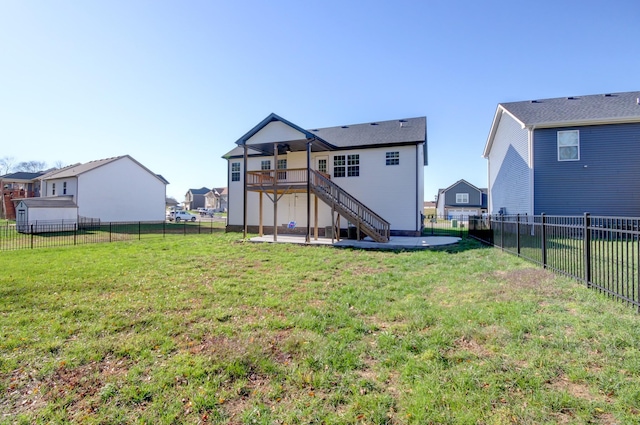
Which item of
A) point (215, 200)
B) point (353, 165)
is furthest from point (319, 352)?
point (215, 200)

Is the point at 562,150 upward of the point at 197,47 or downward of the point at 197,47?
downward

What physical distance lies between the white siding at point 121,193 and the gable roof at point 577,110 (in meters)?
33.7

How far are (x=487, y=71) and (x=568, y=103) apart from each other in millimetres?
6291

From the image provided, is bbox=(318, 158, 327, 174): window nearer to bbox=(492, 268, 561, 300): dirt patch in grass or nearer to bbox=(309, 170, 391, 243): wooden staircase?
bbox=(309, 170, 391, 243): wooden staircase

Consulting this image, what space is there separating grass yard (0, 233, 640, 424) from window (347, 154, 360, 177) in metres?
11.6

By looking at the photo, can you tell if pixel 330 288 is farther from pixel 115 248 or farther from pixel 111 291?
pixel 115 248

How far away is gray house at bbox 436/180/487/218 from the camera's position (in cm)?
4769

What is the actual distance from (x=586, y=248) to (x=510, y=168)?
14.5m

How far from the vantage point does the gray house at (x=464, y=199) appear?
47688 millimetres

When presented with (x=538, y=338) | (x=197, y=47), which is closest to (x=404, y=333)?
(x=538, y=338)

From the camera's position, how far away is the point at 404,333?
3992 mm

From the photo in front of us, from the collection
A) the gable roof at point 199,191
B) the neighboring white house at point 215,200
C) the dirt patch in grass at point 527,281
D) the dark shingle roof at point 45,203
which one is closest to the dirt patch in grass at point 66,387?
the dirt patch in grass at point 527,281

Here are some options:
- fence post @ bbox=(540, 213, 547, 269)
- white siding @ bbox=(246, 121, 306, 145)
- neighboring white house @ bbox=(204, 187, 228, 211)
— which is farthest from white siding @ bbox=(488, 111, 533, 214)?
neighboring white house @ bbox=(204, 187, 228, 211)

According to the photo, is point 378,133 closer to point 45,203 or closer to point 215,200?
point 45,203
